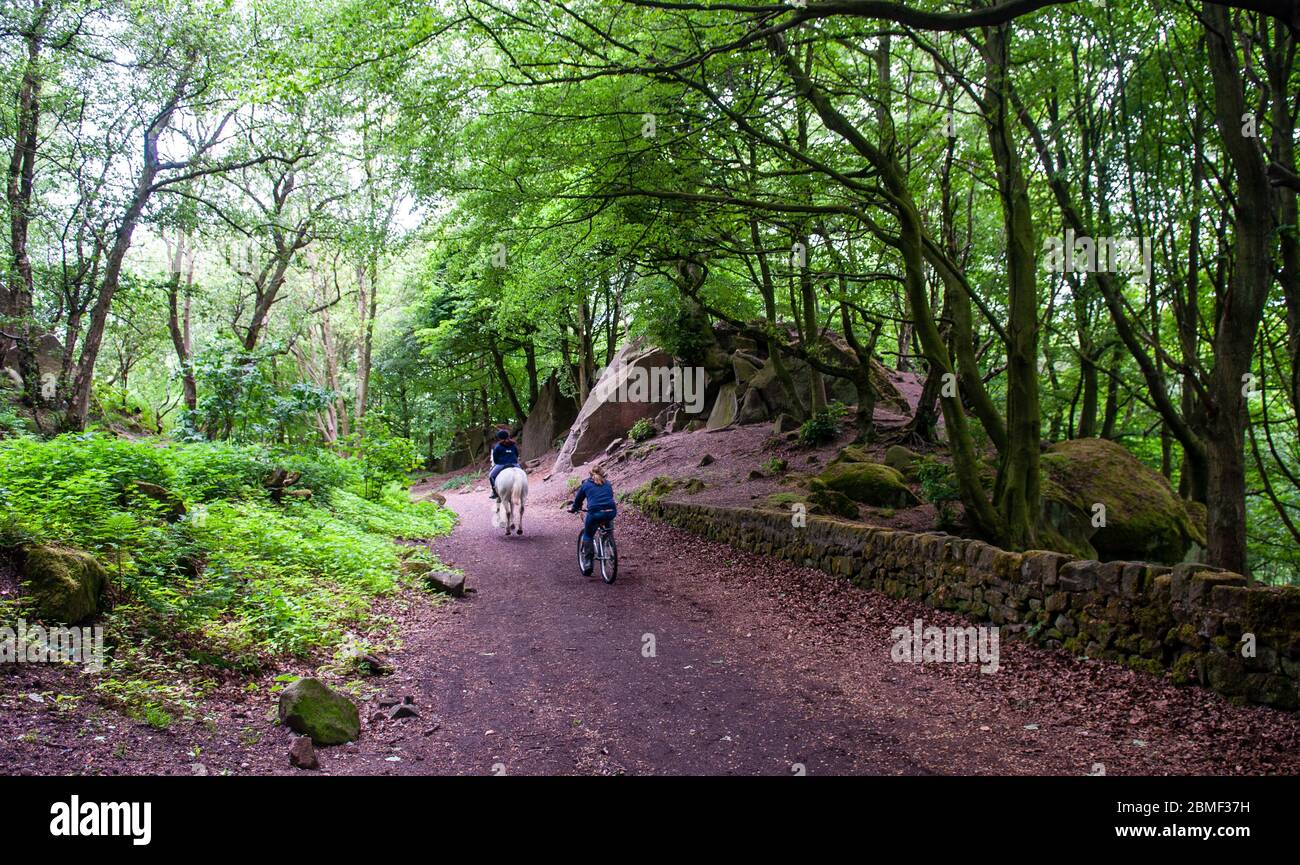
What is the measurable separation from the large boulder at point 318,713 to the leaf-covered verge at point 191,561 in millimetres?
513

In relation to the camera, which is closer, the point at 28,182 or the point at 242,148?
the point at 28,182

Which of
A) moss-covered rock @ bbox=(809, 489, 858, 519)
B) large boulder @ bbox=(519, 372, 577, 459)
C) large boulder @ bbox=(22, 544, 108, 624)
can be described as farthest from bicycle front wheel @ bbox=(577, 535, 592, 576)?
large boulder @ bbox=(519, 372, 577, 459)

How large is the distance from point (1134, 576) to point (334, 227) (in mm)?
16320

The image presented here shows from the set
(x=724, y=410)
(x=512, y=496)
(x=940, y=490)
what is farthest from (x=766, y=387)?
(x=940, y=490)

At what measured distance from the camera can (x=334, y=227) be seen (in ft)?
51.1

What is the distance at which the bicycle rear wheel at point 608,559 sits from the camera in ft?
30.0

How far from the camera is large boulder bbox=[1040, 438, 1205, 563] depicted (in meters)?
10.6

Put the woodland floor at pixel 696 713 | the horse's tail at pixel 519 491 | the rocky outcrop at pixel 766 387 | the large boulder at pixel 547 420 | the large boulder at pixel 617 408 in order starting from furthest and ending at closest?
the large boulder at pixel 547 420
the large boulder at pixel 617 408
the rocky outcrop at pixel 766 387
the horse's tail at pixel 519 491
the woodland floor at pixel 696 713

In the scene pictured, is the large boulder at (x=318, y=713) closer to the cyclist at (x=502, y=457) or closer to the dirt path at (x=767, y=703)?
the dirt path at (x=767, y=703)

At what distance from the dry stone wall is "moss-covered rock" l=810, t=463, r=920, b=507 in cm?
259

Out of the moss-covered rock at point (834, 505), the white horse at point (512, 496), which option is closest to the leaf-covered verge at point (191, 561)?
the white horse at point (512, 496)
